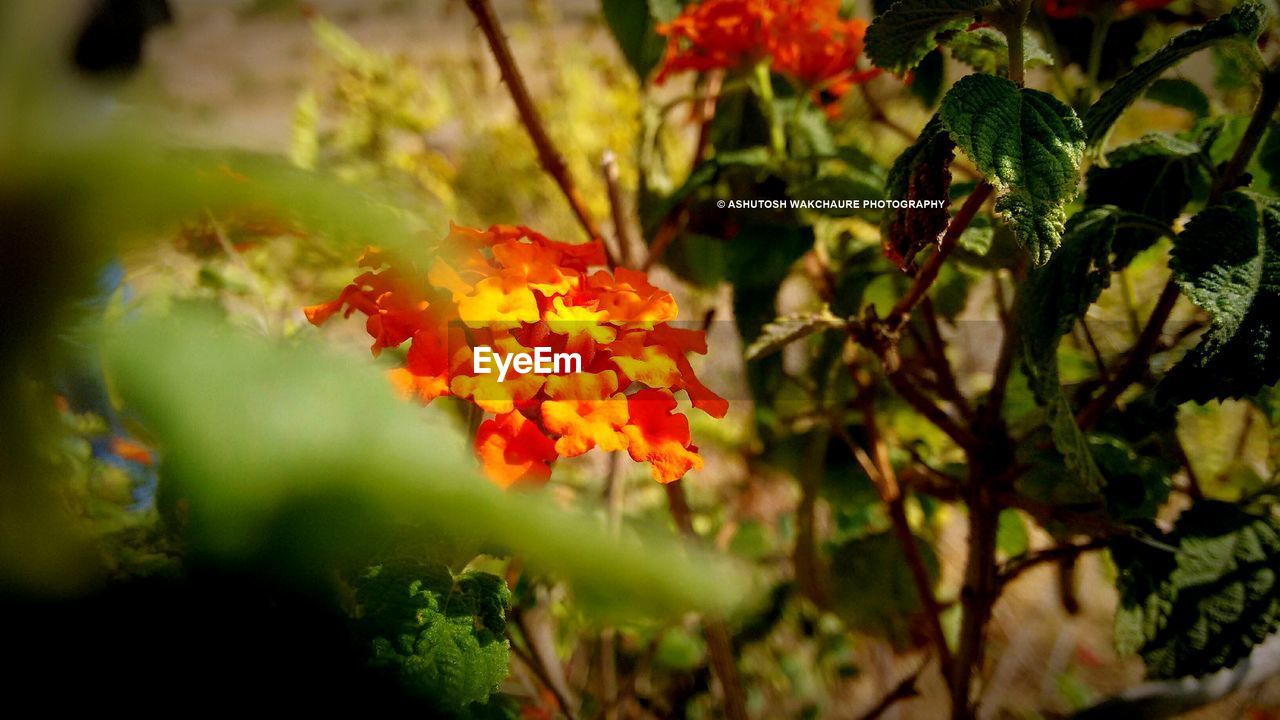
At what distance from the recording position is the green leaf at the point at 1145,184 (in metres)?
0.39

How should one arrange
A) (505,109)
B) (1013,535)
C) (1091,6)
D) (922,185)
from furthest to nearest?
(505,109) → (1013,535) → (1091,6) → (922,185)

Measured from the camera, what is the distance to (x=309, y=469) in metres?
0.18

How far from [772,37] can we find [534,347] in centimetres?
30

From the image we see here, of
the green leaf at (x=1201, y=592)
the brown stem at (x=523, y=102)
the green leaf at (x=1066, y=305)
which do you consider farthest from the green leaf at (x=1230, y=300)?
the brown stem at (x=523, y=102)

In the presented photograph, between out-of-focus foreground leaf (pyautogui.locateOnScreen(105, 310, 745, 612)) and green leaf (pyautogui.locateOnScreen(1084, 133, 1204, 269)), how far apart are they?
36 cm

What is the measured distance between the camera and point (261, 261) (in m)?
0.70

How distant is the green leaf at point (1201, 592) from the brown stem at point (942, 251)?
20 cm

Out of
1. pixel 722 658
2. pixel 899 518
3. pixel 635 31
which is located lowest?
pixel 722 658

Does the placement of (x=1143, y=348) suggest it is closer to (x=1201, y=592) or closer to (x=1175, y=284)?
(x=1175, y=284)

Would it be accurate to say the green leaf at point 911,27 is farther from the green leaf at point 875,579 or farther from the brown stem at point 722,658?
the green leaf at point 875,579

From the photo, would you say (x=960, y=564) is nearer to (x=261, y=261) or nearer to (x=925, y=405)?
(x=925, y=405)

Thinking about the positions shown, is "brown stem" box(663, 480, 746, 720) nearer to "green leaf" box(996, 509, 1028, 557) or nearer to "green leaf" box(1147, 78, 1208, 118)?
"green leaf" box(996, 509, 1028, 557)

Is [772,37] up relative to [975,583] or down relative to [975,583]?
up

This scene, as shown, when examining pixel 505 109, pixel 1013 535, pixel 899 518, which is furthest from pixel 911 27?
pixel 505 109
